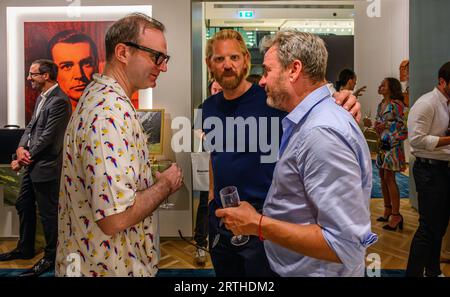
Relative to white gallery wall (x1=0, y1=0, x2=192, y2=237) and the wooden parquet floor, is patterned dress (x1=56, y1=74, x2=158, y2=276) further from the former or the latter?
white gallery wall (x1=0, y1=0, x2=192, y2=237)

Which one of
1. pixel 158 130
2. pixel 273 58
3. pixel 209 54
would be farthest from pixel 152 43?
pixel 158 130

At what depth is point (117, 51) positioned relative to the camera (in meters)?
1.13

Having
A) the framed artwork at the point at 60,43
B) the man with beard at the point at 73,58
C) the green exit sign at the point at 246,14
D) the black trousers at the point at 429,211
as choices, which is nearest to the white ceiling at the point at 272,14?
the green exit sign at the point at 246,14

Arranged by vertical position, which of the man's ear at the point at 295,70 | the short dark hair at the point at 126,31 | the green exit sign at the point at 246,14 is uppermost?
the green exit sign at the point at 246,14

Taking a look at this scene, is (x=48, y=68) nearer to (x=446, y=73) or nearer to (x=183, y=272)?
(x=183, y=272)

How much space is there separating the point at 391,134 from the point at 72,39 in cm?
277

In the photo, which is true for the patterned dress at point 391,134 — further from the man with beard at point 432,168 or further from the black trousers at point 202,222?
the black trousers at point 202,222

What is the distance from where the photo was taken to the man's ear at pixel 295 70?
1042 millimetres

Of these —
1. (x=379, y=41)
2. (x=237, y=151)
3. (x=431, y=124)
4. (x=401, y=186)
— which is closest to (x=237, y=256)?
(x=237, y=151)

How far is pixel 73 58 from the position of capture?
10.5 feet

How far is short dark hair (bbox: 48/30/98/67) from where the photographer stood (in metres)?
3.16

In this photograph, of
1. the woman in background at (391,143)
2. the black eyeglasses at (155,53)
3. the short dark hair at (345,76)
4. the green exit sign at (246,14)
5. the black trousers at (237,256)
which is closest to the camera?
the black eyeglasses at (155,53)

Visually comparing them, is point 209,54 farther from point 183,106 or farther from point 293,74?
point 183,106

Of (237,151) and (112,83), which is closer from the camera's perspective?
(112,83)
